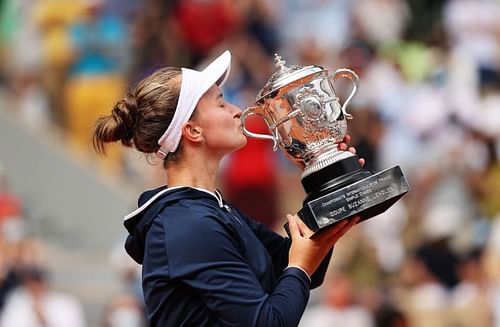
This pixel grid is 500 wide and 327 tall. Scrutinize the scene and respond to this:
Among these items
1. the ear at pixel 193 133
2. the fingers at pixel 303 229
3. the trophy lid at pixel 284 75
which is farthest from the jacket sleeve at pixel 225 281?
the trophy lid at pixel 284 75

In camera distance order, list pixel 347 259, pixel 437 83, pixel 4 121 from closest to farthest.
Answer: pixel 347 259
pixel 437 83
pixel 4 121

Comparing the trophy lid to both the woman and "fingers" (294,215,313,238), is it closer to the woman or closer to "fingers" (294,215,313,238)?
the woman

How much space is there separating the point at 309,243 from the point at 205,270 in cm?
28

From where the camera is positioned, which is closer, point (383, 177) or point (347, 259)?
point (383, 177)

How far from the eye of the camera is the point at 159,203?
309 centimetres

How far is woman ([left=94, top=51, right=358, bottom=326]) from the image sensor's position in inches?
115

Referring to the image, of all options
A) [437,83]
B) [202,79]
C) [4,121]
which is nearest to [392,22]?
[437,83]

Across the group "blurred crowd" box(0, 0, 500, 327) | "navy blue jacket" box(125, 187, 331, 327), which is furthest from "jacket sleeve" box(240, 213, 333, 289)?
"blurred crowd" box(0, 0, 500, 327)

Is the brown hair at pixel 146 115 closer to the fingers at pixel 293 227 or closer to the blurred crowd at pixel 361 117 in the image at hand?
the fingers at pixel 293 227

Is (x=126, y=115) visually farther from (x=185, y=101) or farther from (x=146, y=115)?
(x=185, y=101)

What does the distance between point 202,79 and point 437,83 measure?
519cm

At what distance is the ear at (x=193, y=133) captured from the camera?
312 centimetres

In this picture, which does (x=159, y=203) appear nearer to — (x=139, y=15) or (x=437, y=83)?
(x=437, y=83)

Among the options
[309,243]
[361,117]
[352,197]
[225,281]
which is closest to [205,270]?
[225,281]
